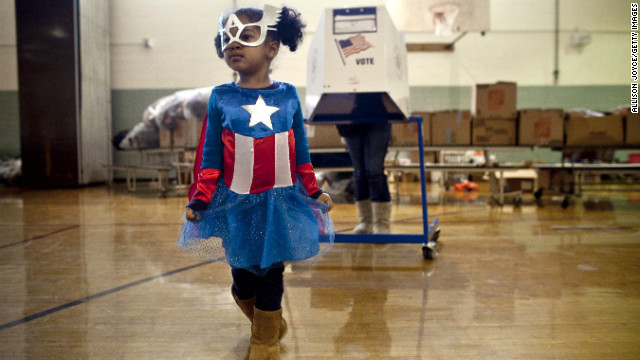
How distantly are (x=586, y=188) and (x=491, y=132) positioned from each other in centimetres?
266

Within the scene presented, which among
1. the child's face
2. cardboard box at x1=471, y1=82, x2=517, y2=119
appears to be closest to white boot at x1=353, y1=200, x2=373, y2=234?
the child's face

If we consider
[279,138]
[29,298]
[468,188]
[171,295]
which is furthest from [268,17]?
[468,188]

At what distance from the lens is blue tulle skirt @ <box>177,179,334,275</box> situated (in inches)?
38.4

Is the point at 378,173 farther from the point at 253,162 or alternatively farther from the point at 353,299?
the point at 253,162

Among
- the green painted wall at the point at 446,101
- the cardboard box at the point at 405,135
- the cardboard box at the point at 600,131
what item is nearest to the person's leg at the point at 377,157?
the cardboard box at the point at 405,135

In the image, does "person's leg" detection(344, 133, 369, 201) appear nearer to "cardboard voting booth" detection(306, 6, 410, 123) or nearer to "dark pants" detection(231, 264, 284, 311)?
"cardboard voting booth" detection(306, 6, 410, 123)

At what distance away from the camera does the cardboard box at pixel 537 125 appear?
13.8 feet

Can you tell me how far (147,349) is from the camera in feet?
3.58

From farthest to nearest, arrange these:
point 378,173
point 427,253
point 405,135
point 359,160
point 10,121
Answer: point 10,121, point 405,135, point 359,160, point 378,173, point 427,253

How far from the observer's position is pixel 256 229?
100cm

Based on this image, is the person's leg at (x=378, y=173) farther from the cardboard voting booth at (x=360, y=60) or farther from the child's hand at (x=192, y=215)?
the child's hand at (x=192, y=215)

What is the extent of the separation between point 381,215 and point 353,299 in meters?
0.78

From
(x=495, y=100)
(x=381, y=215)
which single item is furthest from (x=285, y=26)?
(x=495, y=100)

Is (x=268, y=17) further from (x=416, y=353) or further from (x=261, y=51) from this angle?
(x=416, y=353)
